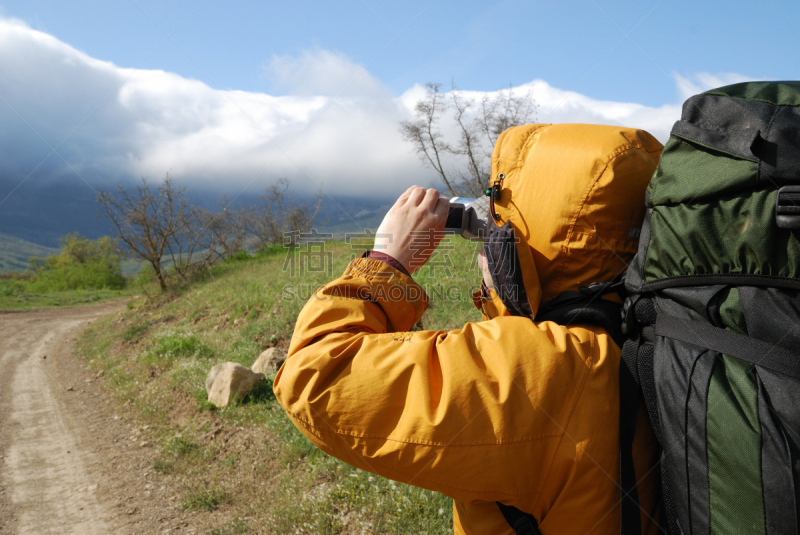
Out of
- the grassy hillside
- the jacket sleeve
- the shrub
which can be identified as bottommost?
the shrub

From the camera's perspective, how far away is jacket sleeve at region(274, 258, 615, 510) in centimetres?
106

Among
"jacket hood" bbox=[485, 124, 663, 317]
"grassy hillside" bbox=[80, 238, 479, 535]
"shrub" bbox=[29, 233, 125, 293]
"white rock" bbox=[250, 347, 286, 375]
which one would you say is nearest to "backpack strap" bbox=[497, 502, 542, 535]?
"jacket hood" bbox=[485, 124, 663, 317]

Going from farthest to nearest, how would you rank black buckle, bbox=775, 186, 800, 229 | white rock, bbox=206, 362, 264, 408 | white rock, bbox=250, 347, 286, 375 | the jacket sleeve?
1. white rock, bbox=250, 347, 286, 375
2. white rock, bbox=206, 362, 264, 408
3. the jacket sleeve
4. black buckle, bbox=775, 186, 800, 229

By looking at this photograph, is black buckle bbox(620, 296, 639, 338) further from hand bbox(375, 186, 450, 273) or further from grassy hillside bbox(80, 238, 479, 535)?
grassy hillside bbox(80, 238, 479, 535)

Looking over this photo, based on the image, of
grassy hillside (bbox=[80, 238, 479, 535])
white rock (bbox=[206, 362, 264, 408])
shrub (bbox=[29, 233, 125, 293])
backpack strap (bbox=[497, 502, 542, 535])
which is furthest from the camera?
shrub (bbox=[29, 233, 125, 293])

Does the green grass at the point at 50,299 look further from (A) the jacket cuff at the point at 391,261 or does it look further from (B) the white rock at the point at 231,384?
(A) the jacket cuff at the point at 391,261

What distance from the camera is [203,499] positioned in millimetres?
4613

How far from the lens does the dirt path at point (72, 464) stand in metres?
4.47

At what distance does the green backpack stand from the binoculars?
58cm

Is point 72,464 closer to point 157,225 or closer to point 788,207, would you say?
point 788,207

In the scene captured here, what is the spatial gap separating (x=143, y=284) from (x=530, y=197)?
2080 cm

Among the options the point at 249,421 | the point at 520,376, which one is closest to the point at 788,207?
the point at 520,376

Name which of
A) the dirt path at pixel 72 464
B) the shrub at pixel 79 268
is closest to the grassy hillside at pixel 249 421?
the dirt path at pixel 72 464

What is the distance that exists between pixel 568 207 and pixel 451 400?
59 cm
